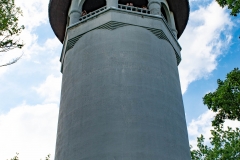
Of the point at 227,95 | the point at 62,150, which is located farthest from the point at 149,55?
the point at 62,150

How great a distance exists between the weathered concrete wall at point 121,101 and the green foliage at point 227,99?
260cm

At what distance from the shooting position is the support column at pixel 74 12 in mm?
16656

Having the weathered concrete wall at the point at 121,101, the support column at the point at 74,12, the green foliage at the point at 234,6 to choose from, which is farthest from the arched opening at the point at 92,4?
the green foliage at the point at 234,6

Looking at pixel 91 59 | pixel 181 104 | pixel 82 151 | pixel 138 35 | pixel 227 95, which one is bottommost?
pixel 82 151

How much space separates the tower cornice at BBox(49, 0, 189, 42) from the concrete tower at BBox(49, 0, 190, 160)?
2.40 m

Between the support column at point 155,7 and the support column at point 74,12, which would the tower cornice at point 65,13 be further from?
the support column at point 155,7

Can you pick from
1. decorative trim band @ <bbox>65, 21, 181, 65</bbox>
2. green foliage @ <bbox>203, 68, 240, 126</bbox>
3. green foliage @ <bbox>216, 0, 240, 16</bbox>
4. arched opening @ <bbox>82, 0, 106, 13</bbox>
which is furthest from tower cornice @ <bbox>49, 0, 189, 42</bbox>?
green foliage @ <bbox>203, 68, 240, 126</bbox>

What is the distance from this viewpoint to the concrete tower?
11336mm

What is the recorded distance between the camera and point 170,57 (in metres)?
14.9

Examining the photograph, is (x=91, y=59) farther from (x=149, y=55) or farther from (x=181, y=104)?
(x=181, y=104)

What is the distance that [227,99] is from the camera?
32.3 feet

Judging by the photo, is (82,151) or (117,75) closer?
(82,151)

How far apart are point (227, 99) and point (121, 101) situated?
429 centimetres

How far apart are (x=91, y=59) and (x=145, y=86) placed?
9.96ft
